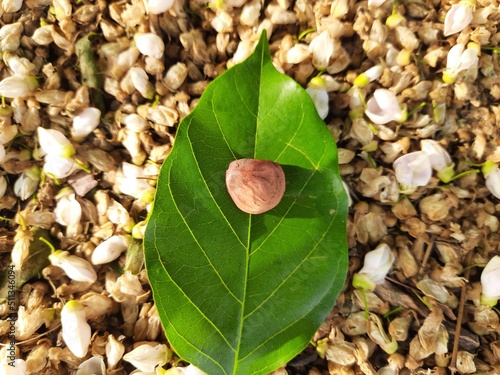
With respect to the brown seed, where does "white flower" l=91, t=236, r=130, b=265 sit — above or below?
below

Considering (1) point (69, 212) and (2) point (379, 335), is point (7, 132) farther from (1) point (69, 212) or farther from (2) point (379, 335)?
(2) point (379, 335)

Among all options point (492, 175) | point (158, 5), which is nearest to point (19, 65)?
point (158, 5)

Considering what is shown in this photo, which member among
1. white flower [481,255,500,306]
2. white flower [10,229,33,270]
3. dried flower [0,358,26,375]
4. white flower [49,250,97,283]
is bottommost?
white flower [481,255,500,306]

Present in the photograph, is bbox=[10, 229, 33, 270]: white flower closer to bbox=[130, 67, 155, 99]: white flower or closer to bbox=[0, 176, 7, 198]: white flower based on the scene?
bbox=[0, 176, 7, 198]: white flower

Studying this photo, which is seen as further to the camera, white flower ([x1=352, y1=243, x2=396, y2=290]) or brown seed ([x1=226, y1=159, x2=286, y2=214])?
white flower ([x1=352, y1=243, x2=396, y2=290])

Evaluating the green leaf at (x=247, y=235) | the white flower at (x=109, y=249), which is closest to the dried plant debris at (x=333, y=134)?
the white flower at (x=109, y=249)

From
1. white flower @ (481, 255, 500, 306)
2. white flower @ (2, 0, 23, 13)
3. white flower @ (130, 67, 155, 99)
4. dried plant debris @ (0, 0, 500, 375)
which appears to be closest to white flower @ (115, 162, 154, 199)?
dried plant debris @ (0, 0, 500, 375)
